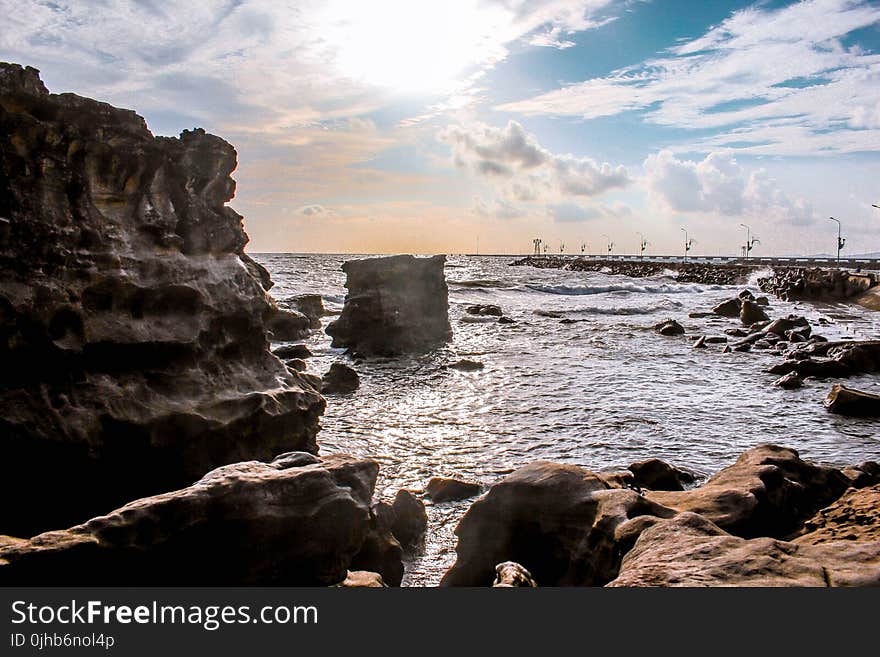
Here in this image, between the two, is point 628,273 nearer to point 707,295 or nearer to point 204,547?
point 707,295

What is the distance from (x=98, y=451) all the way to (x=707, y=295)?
6570 cm

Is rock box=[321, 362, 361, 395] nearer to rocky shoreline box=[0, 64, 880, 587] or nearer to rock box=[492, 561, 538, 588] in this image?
rocky shoreline box=[0, 64, 880, 587]

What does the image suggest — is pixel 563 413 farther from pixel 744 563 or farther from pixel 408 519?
pixel 744 563

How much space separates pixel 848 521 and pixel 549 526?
3.22 m

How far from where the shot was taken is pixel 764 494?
7.37 m

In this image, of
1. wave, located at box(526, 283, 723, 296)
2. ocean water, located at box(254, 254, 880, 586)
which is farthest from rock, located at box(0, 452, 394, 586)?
wave, located at box(526, 283, 723, 296)

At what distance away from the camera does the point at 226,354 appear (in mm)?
10055

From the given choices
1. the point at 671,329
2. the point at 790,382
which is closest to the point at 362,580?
the point at 790,382

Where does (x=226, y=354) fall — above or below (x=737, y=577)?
above

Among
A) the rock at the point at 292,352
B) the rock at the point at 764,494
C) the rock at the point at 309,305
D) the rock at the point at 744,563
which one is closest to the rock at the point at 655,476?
the rock at the point at 764,494

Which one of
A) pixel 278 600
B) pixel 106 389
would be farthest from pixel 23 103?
pixel 278 600

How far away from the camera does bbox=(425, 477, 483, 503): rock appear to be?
981 cm

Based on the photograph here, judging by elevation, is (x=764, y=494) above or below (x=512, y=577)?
above

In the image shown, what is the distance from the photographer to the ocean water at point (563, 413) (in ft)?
38.0
